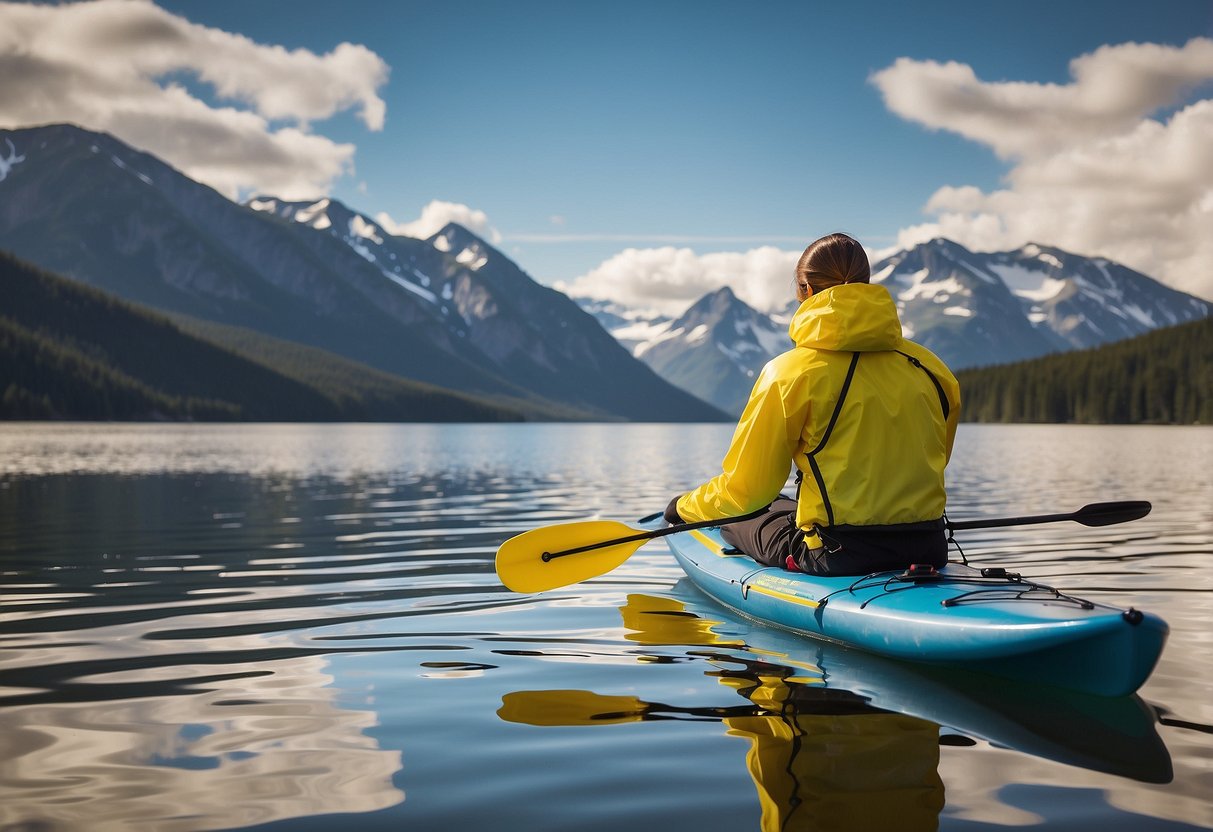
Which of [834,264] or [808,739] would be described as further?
[834,264]

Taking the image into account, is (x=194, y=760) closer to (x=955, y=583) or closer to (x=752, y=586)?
(x=752, y=586)

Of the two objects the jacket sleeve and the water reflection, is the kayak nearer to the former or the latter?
the jacket sleeve

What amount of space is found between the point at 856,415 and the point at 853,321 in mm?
649

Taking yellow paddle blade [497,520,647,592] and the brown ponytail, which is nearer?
the brown ponytail

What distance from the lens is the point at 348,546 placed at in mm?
14828

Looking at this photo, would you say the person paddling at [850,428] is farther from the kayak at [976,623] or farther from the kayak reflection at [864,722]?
the kayak reflection at [864,722]

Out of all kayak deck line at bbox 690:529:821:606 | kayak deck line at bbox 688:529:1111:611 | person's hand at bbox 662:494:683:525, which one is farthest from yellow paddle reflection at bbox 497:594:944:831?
person's hand at bbox 662:494:683:525

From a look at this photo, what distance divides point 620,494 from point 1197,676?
1862 centimetres

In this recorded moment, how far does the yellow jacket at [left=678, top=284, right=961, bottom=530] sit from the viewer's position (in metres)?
6.54

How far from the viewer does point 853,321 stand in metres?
6.49

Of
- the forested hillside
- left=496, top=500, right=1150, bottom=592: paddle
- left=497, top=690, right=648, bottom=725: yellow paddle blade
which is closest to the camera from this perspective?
left=497, top=690, right=648, bottom=725: yellow paddle blade

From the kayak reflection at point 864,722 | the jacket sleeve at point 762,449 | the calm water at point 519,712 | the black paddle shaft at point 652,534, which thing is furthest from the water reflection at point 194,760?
the jacket sleeve at point 762,449

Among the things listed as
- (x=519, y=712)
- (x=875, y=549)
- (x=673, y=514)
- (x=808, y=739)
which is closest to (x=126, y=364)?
(x=673, y=514)

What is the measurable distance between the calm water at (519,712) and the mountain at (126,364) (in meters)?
153
